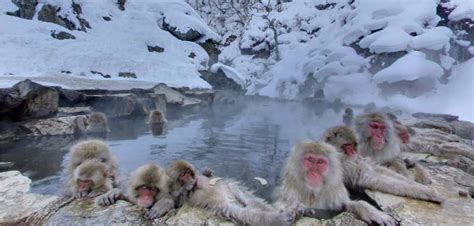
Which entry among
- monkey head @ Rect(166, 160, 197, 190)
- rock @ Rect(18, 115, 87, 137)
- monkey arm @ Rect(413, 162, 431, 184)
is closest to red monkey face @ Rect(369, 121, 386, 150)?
monkey arm @ Rect(413, 162, 431, 184)

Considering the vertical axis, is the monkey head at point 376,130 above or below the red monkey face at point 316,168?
above

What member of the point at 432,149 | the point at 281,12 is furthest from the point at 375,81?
the point at 281,12

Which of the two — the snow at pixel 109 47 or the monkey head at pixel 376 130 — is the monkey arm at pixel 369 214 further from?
the snow at pixel 109 47

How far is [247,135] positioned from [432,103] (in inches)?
348

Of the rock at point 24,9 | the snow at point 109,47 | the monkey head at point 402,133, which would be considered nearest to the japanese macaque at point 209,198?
the monkey head at point 402,133

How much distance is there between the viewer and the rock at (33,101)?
21.3 feet

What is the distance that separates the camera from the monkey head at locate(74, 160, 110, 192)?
2496mm

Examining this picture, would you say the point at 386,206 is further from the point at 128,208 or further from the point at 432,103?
the point at 432,103

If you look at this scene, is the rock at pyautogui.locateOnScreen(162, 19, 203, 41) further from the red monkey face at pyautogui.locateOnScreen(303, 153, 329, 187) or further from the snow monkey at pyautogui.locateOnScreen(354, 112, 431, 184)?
the red monkey face at pyautogui.locateOnScreen(303, 153, 329, 187)

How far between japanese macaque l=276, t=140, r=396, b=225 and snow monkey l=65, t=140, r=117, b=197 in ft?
4.10

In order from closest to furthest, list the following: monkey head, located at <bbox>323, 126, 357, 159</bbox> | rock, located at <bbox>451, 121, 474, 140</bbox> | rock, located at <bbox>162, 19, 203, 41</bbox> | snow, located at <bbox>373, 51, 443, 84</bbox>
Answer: monkey head, located at <bbox>323, 126, 357, 159</bbox>
rock, located at <bbox>451, 121, 474, 140</bbox>
snow, located at <bbox>373, 51, 443, 84</bbox>
rock, located at <bbox>162, 19, 203, 41</bbox>

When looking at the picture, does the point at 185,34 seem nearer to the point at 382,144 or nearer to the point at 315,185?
the point at 382,144

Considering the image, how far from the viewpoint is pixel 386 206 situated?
2307 mm

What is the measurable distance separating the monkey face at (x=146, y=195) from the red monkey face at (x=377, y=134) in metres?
1.71
